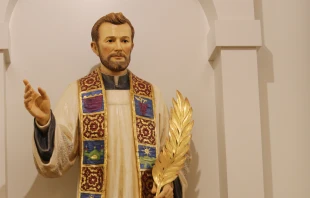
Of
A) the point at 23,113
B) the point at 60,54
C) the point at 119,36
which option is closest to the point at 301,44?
the point at 119,36

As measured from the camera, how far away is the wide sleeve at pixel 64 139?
3.22 meters

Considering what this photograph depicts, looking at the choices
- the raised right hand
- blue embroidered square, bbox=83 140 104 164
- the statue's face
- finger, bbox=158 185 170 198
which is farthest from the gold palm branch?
the raised right hand

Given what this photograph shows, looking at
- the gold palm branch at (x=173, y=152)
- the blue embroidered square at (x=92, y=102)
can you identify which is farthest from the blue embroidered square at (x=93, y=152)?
the gold palm branch at (x=173, y=152)

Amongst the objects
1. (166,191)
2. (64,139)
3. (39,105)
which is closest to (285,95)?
(166,191)

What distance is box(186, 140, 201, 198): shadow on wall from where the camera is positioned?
3.78m

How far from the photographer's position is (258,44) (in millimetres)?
3715

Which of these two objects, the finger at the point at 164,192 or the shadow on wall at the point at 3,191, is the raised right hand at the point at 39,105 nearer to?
the shadow on wall at the point at 3,191

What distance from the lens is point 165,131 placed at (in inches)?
139

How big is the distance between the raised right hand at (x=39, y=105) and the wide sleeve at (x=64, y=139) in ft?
0.18

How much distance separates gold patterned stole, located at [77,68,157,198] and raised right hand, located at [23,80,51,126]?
0.28 m

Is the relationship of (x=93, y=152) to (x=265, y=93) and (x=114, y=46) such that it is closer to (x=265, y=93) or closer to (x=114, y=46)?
(x=114, y=46)

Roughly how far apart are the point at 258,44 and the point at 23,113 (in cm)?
138

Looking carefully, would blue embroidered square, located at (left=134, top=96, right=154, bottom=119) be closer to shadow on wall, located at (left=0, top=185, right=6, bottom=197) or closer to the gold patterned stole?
the gold patterned stole

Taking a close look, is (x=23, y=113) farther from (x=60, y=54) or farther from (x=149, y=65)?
(x=149, y=65)
